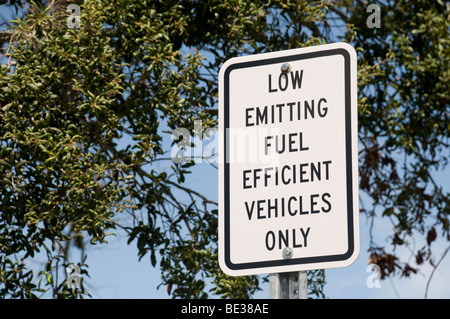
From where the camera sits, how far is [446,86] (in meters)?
9.55

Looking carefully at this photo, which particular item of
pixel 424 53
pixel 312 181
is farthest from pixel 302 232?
pixel 424 53

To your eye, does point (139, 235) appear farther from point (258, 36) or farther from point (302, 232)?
point (302, 232)

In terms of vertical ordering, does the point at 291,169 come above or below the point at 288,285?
above

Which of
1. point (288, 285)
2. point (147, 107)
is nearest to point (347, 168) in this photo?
point (288, 285)

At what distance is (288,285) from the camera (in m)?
2.60

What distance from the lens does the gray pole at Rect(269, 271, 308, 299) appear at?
101 inches

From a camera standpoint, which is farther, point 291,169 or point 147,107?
point 147,107

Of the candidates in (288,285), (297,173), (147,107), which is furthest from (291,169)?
(147,107)

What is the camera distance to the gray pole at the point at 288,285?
258cm

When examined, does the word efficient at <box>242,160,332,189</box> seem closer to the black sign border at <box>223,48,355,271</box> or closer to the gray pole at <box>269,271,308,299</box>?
the black sign border at <box>223,48,355,271</box>

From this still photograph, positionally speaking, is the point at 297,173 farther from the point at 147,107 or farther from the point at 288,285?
the point at 147,107

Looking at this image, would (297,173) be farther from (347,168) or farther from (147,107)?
(147,107)

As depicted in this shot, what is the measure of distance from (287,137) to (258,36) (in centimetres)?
678

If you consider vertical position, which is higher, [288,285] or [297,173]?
[297,173]
